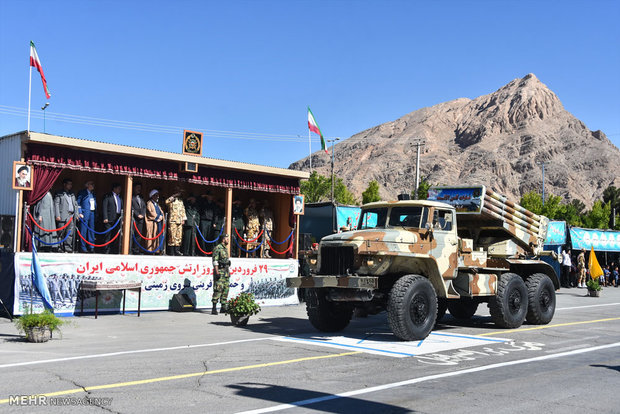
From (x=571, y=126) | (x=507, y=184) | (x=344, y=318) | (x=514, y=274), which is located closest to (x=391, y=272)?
(x=344, y=318)

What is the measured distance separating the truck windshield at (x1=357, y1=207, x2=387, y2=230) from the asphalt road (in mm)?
2256

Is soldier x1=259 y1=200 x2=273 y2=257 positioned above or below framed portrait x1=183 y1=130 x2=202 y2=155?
below

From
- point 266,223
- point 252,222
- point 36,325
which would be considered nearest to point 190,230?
point 252,222

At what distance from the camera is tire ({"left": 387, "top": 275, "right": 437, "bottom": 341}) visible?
35.4ft

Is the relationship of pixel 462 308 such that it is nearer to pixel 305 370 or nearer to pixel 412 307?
pixel 412 307

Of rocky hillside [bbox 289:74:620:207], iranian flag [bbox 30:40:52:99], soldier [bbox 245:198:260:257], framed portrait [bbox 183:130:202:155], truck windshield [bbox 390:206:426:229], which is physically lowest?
truck windshield [bbox 390:206:426:229]

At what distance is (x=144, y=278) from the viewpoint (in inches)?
619

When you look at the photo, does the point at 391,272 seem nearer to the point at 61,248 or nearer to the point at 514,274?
the point at 514,274

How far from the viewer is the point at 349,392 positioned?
22.6 feet

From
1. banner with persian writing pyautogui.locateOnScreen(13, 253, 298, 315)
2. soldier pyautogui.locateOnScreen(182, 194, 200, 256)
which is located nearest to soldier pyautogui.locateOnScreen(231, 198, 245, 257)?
banner with persian writing pyautogui.locateOnScreen(13, 253, 298, 315)

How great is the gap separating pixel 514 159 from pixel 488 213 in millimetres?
166658

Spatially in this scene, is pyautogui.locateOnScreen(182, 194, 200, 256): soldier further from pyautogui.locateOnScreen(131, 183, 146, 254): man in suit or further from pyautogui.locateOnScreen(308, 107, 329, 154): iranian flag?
pyautogui.locateOnScreen(308, 107, 329, 154): iranian flag

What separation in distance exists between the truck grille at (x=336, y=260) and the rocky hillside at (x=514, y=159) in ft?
465

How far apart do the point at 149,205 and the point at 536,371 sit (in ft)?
38.8
